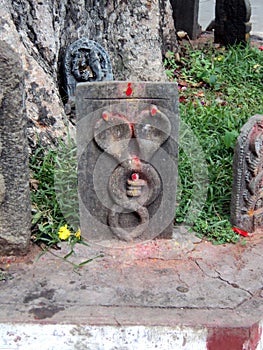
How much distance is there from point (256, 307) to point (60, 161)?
1.57m

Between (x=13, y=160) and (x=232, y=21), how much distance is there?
402 centimetres

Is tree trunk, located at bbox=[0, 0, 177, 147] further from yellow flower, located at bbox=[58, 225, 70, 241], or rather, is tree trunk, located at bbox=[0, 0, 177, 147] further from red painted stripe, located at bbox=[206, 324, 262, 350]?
red painted stripe, located at bbox=[206, 324, 262, 350]

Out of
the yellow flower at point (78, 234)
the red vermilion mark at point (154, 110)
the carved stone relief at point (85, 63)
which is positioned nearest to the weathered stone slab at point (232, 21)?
the carved stone relief at point (85, 63)

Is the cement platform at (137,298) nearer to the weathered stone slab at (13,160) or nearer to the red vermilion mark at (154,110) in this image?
the weathered stone slab at (13,160)

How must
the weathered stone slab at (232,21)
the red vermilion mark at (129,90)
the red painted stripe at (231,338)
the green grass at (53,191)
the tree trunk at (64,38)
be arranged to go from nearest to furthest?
the red painted stripe at (231,338), the red vermilion mark at (129,90), the green grass at (53,191), the tree trunk at (64,38), the weathered stone slab at (232,21)

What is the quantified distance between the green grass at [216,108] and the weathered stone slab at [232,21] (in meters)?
0.18

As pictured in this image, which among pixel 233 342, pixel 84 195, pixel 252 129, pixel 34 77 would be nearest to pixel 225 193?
pixel 252 129

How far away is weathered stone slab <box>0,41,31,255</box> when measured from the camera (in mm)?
2941

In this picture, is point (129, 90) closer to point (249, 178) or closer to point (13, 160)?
point (13, 160)

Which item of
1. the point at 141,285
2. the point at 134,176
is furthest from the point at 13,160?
the point at 141,285

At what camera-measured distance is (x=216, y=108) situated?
4.67 metres

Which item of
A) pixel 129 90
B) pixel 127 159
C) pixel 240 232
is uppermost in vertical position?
pixel 129 90

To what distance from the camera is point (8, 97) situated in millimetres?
2971

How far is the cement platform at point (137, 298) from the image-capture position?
273 centimetres
